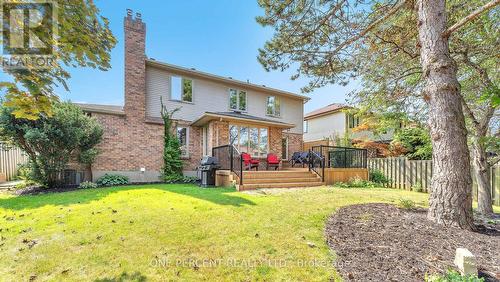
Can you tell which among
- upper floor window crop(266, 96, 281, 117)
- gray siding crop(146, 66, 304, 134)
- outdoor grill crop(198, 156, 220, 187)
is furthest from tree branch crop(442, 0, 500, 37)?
upper floor window crop(266, 96, 281, 117)

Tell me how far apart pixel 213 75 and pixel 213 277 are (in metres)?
12.9

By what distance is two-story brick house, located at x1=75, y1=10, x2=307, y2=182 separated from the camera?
11.6 metres

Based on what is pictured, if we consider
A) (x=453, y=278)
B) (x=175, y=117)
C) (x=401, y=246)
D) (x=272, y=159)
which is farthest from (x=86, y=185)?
(x=453, y=278)

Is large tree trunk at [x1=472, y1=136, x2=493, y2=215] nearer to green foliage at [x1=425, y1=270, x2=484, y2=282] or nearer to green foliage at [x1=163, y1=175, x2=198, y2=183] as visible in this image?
green foliage at [x1=425, y1=270, x2=484, y2=282]

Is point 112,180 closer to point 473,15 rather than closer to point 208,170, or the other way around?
point 208,170

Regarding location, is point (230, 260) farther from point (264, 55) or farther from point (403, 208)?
point (264, 55)

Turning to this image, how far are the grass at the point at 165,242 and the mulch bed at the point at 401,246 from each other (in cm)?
28

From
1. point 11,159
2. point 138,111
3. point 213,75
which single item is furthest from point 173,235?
point 11,159

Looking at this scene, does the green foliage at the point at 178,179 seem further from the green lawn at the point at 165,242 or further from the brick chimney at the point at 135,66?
the green lawn at the point at 165,242

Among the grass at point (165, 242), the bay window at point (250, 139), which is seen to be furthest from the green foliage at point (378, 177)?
the grass at point (165, 242)

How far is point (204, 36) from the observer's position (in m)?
13.4

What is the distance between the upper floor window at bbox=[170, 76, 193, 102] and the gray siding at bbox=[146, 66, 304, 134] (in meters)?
0.22

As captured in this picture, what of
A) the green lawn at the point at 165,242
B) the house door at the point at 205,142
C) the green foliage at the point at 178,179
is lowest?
the green foliage at the point at 178,179

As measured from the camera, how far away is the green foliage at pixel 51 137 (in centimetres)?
852
